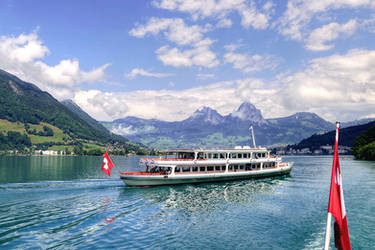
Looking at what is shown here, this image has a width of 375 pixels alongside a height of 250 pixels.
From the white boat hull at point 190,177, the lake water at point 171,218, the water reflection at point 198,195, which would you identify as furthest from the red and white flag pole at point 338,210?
the white boat hull at point 190,177

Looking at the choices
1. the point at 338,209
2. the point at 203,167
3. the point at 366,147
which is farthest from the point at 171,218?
the point at 366,147

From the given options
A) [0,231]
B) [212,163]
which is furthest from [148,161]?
[0,231]

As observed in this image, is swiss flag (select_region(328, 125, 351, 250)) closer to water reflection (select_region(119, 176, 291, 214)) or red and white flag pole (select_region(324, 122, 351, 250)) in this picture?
red and white flag pole (select_region(324, 122, 351, 250))

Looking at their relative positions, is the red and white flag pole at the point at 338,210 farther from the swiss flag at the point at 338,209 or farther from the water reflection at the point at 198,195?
the water reflection at the point at 198,195

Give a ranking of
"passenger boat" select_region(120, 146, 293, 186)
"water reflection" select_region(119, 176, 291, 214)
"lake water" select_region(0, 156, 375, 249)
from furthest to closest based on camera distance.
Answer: "passenger boat" select_region(120, 146, 293, 186) → "water reflection" select_region(119, 176, 291, 214) → "lake water" select_region(0, 156, 375, 249)

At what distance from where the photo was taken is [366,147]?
134 meters

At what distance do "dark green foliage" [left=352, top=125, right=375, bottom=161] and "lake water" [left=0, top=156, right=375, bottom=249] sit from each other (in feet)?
357

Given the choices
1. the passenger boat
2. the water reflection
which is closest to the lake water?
the water reflection

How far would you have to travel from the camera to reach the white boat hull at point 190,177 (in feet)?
155

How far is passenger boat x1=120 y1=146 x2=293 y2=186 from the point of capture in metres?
48.5

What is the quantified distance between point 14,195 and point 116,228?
79.4ft

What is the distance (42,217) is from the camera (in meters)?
26.8

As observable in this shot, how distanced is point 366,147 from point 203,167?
12173 cm

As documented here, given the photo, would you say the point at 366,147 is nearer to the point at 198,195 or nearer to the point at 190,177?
the point at 190,177
